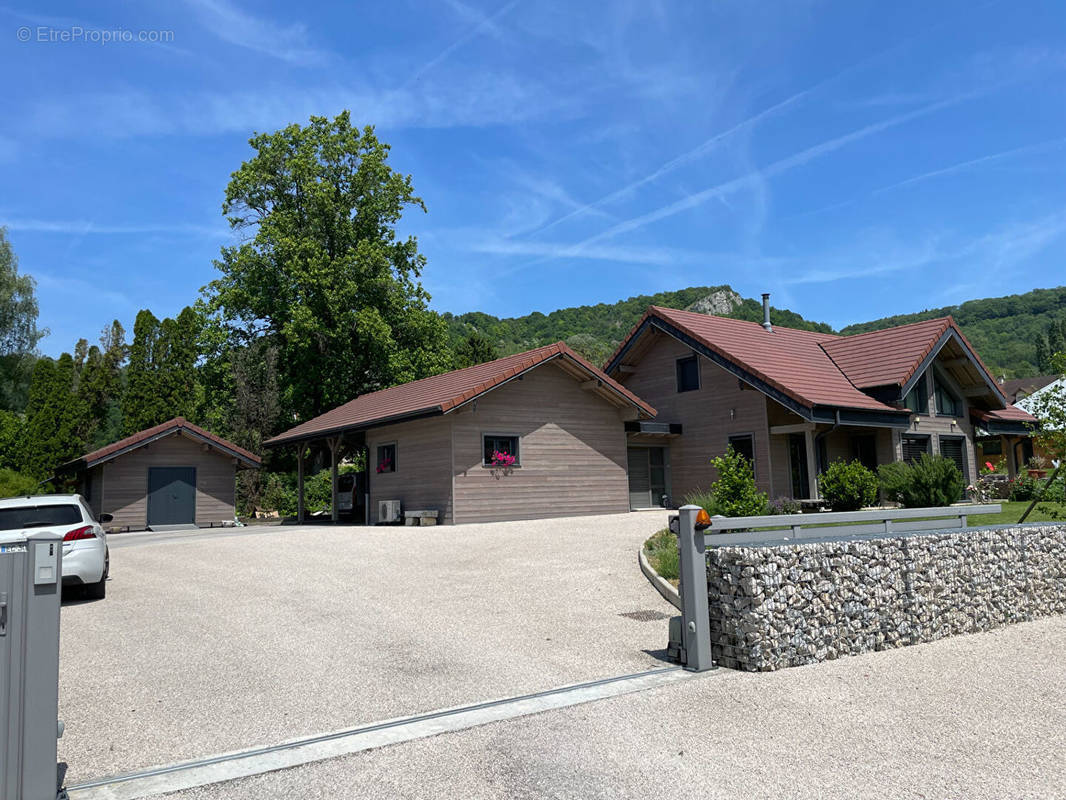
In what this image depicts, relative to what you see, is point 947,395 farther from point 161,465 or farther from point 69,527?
point 161,465

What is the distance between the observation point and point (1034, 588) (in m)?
10.1

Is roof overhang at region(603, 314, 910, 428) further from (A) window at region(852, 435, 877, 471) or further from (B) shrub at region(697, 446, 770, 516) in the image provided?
(B) shrub at region(697, 446, 770, 516)

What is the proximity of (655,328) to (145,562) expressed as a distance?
1667cm

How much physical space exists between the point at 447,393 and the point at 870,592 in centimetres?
1412

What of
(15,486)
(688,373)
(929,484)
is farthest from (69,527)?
(15,486)

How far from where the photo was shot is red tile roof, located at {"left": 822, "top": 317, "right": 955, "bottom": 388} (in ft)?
75.5

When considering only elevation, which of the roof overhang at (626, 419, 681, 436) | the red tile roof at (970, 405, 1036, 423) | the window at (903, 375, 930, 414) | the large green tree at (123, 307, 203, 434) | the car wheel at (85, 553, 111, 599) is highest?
the large green tree at (123, 307, 203, 434)

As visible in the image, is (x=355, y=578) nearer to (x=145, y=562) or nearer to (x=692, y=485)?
(x=145, y=562)

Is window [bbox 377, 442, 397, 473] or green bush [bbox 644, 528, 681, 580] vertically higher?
window [bbox 377, 442, 397, 473]

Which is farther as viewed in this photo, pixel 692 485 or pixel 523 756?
pixel 692 485

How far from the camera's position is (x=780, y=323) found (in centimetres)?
5850

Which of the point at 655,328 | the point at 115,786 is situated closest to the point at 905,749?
the point at 115,786

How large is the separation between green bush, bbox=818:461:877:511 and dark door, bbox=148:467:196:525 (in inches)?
828

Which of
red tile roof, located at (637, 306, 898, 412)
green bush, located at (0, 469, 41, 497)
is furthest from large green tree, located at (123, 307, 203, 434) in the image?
red tile roof, located at (637, 306, 898, 412)
